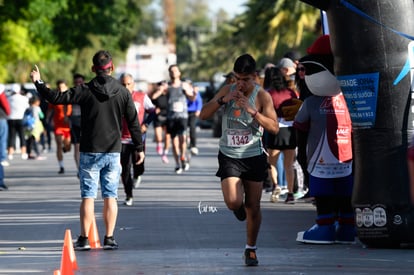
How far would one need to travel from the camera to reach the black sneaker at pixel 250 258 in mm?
10125

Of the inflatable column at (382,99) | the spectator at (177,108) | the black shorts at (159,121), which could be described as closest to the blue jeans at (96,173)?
the inflatable column at (382,99)

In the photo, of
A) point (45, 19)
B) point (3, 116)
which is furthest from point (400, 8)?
point (45, 19)

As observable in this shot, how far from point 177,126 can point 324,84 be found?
1139 centimetres

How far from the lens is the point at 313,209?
619 inches

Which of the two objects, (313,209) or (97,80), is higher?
(97,80)

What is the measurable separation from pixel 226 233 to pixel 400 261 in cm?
293

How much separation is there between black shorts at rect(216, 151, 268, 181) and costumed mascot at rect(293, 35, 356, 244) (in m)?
1.67

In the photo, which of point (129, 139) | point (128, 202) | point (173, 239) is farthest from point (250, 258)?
point (128, 202)

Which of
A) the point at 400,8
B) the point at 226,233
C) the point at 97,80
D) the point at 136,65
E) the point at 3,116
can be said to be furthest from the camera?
the point at 136,65

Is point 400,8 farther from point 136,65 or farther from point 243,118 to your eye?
point 136,65

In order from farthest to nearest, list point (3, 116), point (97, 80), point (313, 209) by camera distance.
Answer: point (3, 116)
point (313, 209)
point (97, 80)

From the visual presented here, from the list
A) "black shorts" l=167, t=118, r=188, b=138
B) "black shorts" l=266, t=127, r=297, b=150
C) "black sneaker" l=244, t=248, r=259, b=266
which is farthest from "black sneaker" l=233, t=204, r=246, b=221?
"black shorts" l=167, t=118, r=188, b=138

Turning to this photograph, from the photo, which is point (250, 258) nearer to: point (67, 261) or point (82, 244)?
point (67, 261)

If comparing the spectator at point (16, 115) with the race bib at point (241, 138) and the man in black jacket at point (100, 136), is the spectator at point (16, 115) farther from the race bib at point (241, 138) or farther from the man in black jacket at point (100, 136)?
the race bib at point (241, 138)
